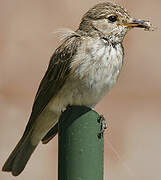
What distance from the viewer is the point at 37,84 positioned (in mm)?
5043

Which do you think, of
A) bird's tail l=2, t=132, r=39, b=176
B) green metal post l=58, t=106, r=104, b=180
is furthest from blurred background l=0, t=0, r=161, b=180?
green metal post l=58, t=106, r=104, b=180

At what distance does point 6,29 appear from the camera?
5145 mm

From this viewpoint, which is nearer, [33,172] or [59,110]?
[59,110]

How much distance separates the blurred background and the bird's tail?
20.9 inches

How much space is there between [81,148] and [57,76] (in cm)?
132

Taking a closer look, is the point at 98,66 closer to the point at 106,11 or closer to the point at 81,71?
the point at 81,71

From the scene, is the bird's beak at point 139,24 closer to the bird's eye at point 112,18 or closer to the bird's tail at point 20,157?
the bird's eye at point 112,18

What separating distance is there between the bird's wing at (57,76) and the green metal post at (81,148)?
108 centimetres

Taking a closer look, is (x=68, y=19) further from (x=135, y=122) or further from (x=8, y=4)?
(x=135, y=122)

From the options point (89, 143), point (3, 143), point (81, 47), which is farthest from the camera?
point (3, 143)

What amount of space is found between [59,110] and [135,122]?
0.96 m

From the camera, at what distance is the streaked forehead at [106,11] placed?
4355 mm

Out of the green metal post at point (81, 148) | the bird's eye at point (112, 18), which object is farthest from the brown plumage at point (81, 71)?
the green metal post at point (81, 148)

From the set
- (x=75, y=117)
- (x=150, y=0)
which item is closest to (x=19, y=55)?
(x=150, y=0)
